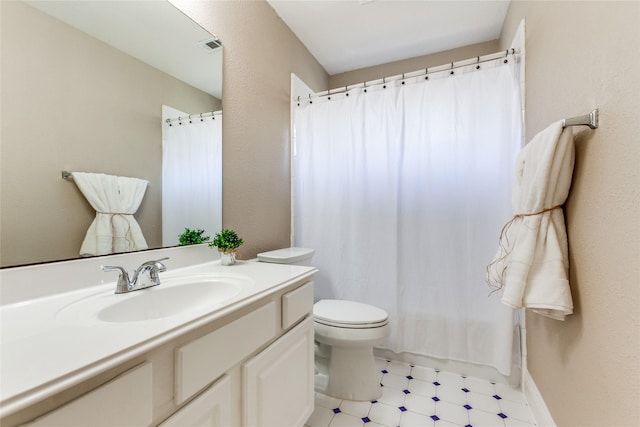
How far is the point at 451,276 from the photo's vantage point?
181cm

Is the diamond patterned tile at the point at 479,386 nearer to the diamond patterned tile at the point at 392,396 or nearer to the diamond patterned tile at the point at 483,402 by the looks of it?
Answer: the diamond patterned tile at the point at 483,402

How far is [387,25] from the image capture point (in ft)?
6.60

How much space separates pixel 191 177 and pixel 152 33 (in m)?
0.61

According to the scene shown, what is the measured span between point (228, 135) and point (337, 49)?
4.63 ft

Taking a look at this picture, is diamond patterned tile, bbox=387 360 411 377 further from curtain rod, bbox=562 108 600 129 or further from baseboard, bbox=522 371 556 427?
curtain rod, bbox=562 108 600 129

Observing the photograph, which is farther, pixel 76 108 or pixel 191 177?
pixel 191 177

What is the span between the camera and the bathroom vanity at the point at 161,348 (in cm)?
47

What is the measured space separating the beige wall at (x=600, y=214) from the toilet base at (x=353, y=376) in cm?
84

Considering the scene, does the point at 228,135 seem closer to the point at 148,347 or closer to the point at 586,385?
the point at 148,347

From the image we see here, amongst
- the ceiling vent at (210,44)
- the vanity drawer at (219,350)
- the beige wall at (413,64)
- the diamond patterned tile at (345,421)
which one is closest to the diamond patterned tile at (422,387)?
the diamond patterned tile at (345,421)

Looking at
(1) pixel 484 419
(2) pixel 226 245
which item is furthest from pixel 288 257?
(1) pixel 484 419

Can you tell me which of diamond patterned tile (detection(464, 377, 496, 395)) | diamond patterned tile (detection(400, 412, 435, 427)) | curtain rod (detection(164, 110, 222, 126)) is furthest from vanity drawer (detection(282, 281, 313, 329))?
diamond patterned tile (detection(464, 377, 496, 395))

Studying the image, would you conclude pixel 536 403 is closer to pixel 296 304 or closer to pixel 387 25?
pixel 296 304

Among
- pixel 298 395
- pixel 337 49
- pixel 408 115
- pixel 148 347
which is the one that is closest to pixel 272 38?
pixel 337 49
